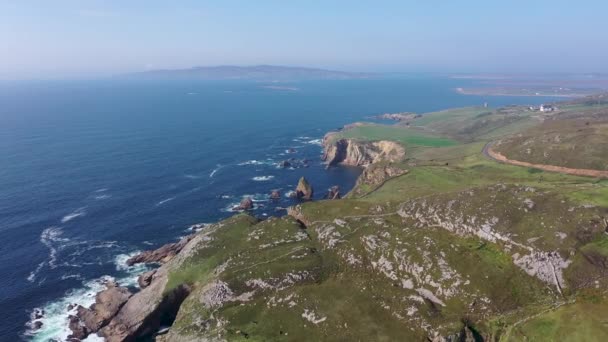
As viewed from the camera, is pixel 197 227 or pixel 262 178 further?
pixel 262 178

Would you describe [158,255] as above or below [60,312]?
above

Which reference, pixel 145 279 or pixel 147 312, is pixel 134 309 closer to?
pixel 147 312

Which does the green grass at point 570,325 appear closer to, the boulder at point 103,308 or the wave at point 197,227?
the boulder at point 103,308

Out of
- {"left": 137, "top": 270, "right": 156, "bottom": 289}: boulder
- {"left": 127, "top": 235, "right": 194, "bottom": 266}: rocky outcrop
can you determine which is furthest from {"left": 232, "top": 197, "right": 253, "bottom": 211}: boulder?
{"left": 137, "top": 270, "right": 156, "bottom": 289}: boulder

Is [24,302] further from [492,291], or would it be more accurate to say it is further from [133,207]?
[492,291]

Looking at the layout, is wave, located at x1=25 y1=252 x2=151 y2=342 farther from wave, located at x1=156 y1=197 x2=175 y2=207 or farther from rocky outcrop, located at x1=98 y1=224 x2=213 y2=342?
wave, located at x1=156 y1=197 x2=175 y2=207

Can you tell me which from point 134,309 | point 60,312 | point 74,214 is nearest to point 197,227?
point 74,214

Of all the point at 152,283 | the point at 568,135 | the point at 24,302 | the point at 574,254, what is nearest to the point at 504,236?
the point at 574,254
